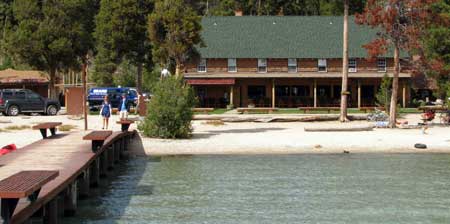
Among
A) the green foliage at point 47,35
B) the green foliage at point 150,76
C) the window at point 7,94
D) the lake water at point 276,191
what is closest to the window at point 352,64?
the green foliage at point 150,76

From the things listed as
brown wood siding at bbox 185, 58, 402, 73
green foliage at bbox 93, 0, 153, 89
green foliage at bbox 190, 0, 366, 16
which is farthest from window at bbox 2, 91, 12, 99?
green foliage at bbox 190, 0, 366, 16

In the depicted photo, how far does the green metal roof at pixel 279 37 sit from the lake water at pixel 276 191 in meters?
38.8

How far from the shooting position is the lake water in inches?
656

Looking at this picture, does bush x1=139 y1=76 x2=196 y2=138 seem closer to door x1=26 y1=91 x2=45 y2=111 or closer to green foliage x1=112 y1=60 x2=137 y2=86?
door x1=26 y1=91 x2=45 y2=111

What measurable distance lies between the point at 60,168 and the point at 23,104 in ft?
113

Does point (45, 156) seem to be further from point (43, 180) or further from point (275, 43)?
point (275, 43)

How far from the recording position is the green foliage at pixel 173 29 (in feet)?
Result: 131

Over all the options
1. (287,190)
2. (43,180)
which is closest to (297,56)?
(287,190)

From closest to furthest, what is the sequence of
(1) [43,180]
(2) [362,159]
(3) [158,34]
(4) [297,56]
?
(1) [43,180] → (2) [362,159] → (3) [158,34] → (4) [297,56]

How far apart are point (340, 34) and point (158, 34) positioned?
31220mm

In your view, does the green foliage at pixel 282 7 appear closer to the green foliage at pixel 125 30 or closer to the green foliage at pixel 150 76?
the green foliage at pixel 150 76

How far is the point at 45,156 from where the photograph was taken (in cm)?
1922

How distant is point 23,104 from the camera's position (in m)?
49.7

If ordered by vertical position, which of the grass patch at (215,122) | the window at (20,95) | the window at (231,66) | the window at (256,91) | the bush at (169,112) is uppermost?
the window at (231,66)
